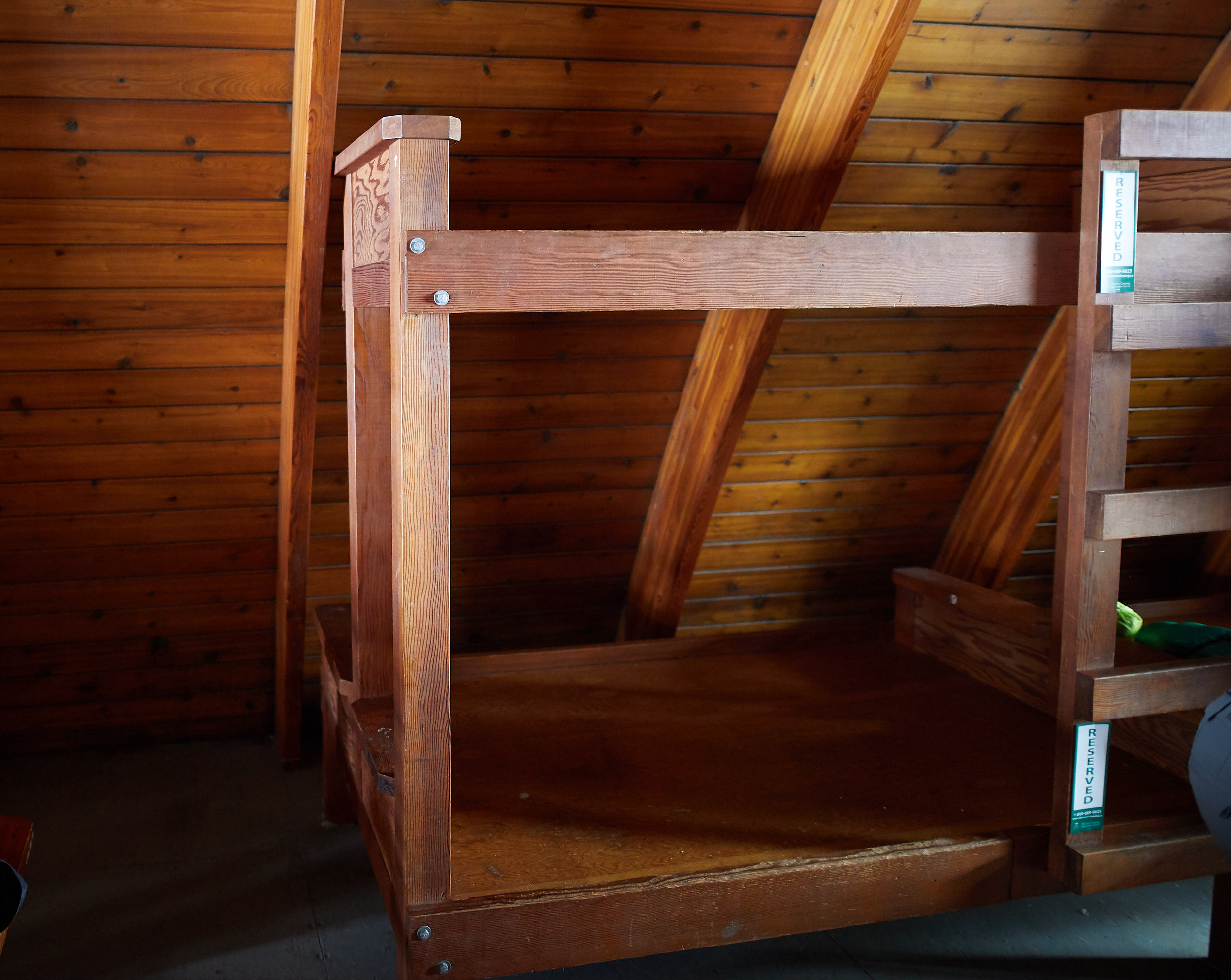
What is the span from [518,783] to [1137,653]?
1486 millimetres

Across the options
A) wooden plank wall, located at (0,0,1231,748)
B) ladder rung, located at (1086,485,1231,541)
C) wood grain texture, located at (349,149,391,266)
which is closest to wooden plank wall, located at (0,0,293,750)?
wooden plank wall, located at (0,0,1231,748)

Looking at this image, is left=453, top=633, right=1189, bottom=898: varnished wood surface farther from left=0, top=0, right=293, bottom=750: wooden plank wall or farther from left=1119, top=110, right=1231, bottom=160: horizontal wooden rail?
left=1119, top=110, right=1231, bottom=160: horizontal wooden rail

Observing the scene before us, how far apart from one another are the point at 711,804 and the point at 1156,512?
990 millimetres

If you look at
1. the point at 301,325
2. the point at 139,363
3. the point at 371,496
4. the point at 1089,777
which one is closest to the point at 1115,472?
the point at 1089,777

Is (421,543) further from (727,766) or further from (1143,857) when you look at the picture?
(1143,857)

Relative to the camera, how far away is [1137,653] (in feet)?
8.48

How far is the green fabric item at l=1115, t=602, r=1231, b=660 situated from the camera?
7.77ft

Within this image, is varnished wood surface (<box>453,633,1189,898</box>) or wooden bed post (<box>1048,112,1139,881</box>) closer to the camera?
wooden bed post (<box>1048,112,1139,881</box>)

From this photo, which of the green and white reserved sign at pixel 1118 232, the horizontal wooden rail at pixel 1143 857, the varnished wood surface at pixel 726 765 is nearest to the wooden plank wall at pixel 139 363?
the varnished wood surface at pixel 726 765

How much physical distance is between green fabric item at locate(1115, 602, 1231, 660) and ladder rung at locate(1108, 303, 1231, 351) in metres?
0.69

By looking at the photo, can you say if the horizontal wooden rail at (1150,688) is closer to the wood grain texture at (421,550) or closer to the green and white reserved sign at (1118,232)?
the green and white reserved sign at (1118,232)

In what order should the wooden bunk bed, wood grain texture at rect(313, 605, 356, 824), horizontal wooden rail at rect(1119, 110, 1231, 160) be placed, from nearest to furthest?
the wooden bunk bed, horizontal wooden rail at rect(1119, 110, 1231, 160), wood grain texture at rect(313, 605, 356, 824)

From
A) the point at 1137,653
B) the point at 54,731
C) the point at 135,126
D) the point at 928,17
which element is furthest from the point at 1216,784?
the point at 54,731

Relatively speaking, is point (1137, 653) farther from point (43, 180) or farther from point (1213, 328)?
point (43, 180)
